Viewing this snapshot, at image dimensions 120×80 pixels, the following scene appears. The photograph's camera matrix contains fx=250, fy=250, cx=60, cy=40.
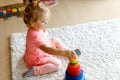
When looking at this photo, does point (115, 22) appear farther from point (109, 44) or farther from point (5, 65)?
point (5, 65)

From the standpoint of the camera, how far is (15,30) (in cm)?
214

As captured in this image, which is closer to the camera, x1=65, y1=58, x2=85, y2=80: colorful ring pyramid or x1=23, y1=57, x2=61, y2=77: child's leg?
x1=65, y1=58, x2=85, y2=80: colorful ring pyramid

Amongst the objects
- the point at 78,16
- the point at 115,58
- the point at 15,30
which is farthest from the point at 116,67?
the point at 15,30

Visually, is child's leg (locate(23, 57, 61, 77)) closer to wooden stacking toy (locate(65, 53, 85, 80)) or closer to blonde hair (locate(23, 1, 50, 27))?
wooden stacking toy (locate(65, 53, 85, 80))

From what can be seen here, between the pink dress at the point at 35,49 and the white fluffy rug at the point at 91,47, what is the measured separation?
85 mm

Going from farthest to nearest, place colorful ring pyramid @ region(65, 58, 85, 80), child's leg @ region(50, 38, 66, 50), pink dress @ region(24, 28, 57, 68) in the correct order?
child's leg @ region(50, 38, 66, 50) < pink dress @ region(24, 28, 57, 68) < colorful ring pyramid @ region(65, 58, 85, 80)

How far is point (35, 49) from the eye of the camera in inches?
64.6

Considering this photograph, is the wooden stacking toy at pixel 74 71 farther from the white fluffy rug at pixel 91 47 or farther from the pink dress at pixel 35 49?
the pink dress at pixel 35 49

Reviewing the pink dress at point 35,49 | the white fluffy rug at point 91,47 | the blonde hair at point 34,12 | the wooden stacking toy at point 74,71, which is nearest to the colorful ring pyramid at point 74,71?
the wooden stacking toy at point 74,71

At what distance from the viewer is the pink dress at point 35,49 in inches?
62.4

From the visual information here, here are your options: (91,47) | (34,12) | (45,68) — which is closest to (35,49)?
(45,68)

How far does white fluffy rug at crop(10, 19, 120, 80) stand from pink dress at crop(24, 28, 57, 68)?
0.09 meters

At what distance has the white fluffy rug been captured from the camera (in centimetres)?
162

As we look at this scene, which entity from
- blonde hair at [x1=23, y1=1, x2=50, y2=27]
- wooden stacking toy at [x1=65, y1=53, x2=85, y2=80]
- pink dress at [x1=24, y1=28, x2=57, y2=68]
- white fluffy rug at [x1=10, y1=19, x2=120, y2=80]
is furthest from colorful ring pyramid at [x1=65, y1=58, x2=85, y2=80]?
blonde hair at [x1=23, y1=1, x2=50, y2=27]
